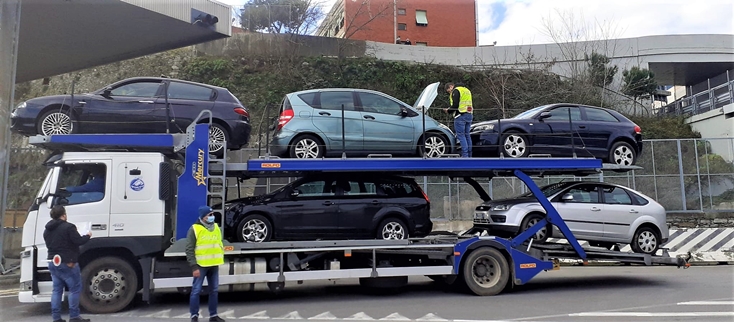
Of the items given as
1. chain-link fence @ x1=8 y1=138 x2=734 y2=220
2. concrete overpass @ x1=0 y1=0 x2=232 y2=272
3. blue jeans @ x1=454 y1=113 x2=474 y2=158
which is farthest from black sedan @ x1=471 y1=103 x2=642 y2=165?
concrete overpass @ x1=0 y1=0 x2=232 y2=272

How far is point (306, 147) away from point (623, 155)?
617 cm

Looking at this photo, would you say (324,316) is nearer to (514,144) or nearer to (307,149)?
(307,149)

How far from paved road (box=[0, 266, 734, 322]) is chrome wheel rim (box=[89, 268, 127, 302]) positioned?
0.29m

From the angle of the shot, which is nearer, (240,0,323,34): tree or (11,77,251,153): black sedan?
(11,77,251,153): black sedan

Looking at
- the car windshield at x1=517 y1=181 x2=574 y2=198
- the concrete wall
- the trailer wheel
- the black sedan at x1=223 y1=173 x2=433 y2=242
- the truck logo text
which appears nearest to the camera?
the truck logo text

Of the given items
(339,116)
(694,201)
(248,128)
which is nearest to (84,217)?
(248,128)

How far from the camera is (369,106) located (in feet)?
32.3

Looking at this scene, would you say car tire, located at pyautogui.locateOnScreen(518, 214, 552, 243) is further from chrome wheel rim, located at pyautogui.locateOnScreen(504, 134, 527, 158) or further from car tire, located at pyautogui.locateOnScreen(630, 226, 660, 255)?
car tire, located at pyautogui.locateOnScreen(630, 226, 660, 255)

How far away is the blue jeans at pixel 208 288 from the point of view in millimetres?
7090

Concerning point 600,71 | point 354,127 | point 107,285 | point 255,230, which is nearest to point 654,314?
point 354,127

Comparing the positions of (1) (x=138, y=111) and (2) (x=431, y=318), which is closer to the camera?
(2) (x=431, y=318)

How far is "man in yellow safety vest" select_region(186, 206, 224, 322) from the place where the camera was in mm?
7117

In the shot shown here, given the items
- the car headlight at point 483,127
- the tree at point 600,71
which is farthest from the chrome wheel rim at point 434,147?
the tree at point 600,71

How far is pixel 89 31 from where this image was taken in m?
14.3
